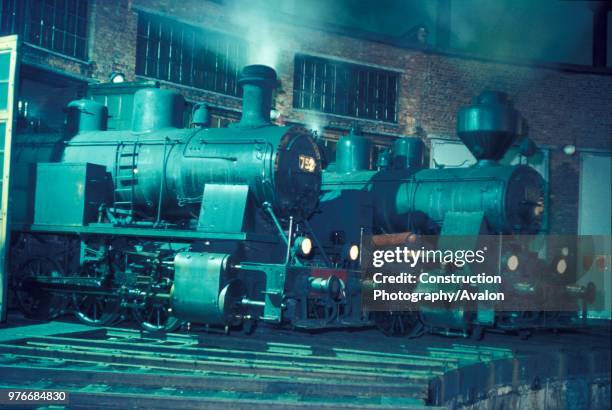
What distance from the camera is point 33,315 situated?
9.22m

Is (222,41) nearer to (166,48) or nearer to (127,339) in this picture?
(166,48)

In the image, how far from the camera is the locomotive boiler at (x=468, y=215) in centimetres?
978

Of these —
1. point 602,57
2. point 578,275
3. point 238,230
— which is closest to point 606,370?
point 578,275

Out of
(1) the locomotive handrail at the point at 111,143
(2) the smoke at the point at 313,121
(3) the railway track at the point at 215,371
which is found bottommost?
(3) the railway track at the point at 215,371

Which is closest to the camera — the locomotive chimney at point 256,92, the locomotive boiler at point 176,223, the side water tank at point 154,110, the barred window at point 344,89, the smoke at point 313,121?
the locomotive boiler at point 176,223

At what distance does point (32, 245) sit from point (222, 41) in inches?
361

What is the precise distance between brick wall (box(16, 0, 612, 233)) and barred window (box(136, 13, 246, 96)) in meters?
0.36

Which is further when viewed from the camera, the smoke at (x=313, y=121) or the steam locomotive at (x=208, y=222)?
the smoke at (x=313, y=121)

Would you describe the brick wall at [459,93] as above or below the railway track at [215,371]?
above

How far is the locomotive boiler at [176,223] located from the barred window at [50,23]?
4.68 metres

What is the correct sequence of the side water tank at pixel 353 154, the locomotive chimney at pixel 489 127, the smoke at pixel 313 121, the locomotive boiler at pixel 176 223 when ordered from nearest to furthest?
the locomotive boiler at pixel 176 223, the locomotive chimney at pixel 489 127, the side water tank at pixel 353 154, the smoke at pixel 313 121

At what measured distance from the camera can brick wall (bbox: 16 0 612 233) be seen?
711 inches

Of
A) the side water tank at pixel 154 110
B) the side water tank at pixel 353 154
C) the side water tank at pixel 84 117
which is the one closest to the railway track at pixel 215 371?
the side water tank at pixel 154 110

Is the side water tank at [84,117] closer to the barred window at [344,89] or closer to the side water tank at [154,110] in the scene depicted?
the side water tank at [154,110]
